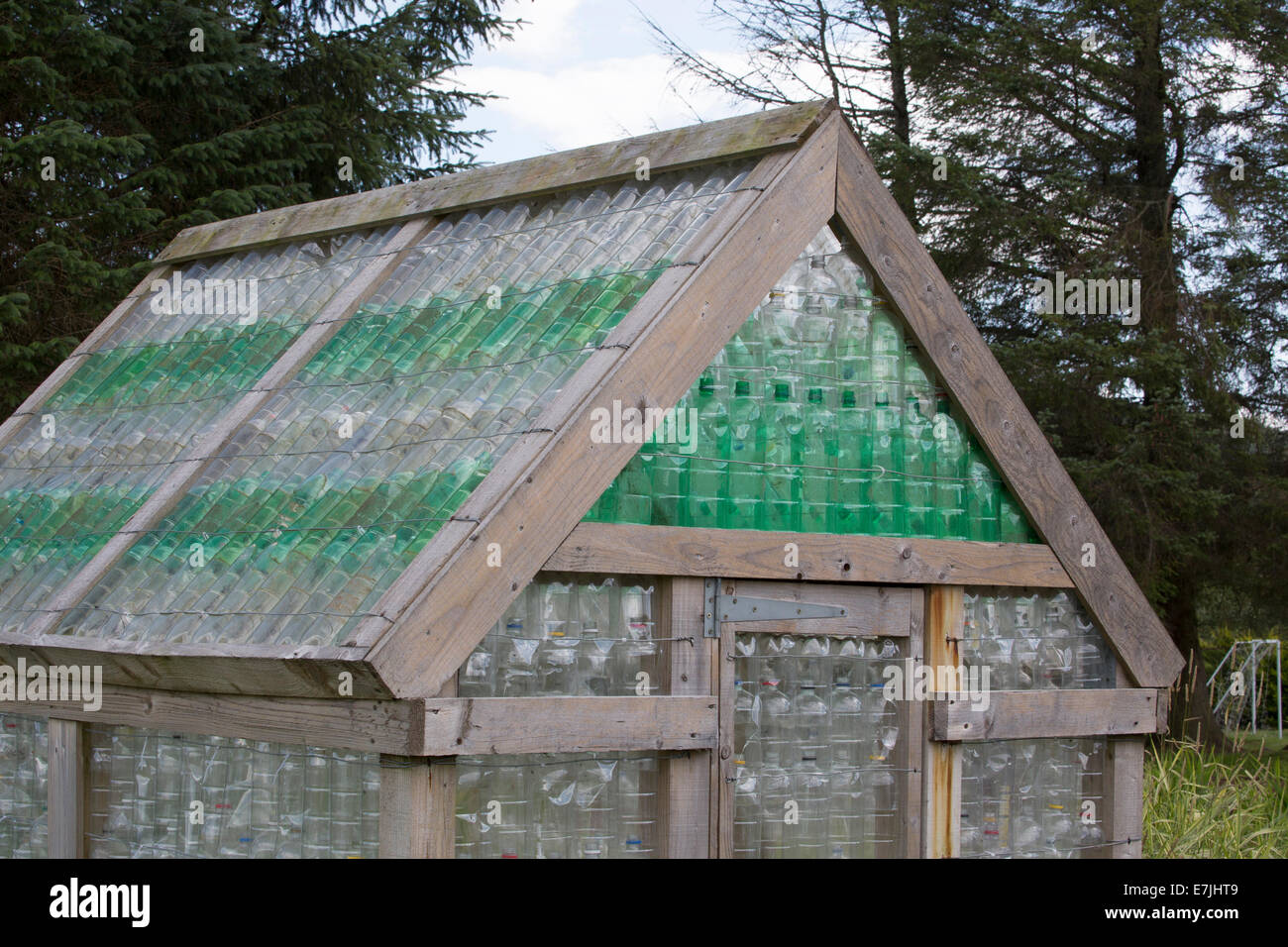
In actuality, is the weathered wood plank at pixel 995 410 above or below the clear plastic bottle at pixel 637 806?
above

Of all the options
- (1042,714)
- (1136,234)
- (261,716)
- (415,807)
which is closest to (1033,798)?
(1042,714)

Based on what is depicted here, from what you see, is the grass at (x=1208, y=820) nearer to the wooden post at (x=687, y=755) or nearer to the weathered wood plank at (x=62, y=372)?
the wooden post at (x=687, y=755)

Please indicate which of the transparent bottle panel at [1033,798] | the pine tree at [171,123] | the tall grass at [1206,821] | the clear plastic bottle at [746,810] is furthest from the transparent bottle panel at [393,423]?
the pine tree at [171,123]

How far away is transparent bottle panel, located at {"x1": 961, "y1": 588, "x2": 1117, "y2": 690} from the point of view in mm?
6238

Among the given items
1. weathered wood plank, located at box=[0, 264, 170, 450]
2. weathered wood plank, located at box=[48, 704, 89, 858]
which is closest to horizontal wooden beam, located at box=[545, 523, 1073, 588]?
weathered wood plank, located at box=[48, 704, 89, 858]

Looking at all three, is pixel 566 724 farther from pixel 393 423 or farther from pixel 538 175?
pixel 538 175

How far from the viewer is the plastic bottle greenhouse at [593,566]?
4871 mm

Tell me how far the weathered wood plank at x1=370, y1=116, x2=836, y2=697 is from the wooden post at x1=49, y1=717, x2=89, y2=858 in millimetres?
2141

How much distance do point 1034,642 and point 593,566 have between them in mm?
2395

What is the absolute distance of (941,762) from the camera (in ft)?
19.6

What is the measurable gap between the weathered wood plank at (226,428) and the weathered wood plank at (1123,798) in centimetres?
389

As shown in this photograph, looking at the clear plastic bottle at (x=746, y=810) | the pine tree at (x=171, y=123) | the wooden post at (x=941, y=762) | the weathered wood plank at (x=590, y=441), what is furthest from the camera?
the pine tree at (x=171, y=123)
